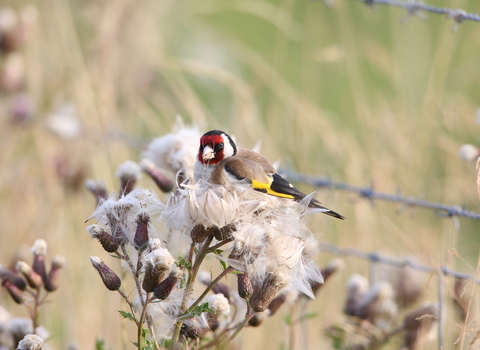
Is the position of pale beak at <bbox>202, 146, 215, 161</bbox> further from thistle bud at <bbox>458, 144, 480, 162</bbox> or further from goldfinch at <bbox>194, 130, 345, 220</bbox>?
thistle bud at <bbox>458, 144, 480, 162</bbox>

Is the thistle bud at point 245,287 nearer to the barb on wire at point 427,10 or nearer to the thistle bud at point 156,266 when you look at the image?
the thistle bud at point 156,266

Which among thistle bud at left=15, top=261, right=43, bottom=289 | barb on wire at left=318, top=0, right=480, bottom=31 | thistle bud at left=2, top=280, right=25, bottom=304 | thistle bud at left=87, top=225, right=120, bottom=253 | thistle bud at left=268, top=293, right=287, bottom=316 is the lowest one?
thistle bud at left=268, top=293, right=287, bottom=316

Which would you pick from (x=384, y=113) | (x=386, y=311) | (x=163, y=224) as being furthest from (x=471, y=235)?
(x=163, y=224)

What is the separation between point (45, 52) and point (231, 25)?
14.6 ft

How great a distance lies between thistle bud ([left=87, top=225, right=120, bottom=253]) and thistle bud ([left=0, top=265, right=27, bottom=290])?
0.53 m

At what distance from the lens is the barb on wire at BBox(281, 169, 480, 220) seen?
2239 mm

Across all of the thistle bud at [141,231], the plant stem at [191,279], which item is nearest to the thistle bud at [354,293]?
the plant stem at [191,279]

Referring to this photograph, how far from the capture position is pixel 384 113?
377cm

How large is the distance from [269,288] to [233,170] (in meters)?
0.68

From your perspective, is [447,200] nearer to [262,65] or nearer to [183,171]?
[262,65]

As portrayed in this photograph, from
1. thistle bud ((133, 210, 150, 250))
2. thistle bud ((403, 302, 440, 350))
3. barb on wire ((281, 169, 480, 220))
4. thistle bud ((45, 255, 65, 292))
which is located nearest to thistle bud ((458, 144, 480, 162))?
barb on wire ((281, 169, 480, 220))

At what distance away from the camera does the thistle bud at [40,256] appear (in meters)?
1.96

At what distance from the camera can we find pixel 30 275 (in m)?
1.93

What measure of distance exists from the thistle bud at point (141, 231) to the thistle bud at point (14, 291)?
2.01ft
